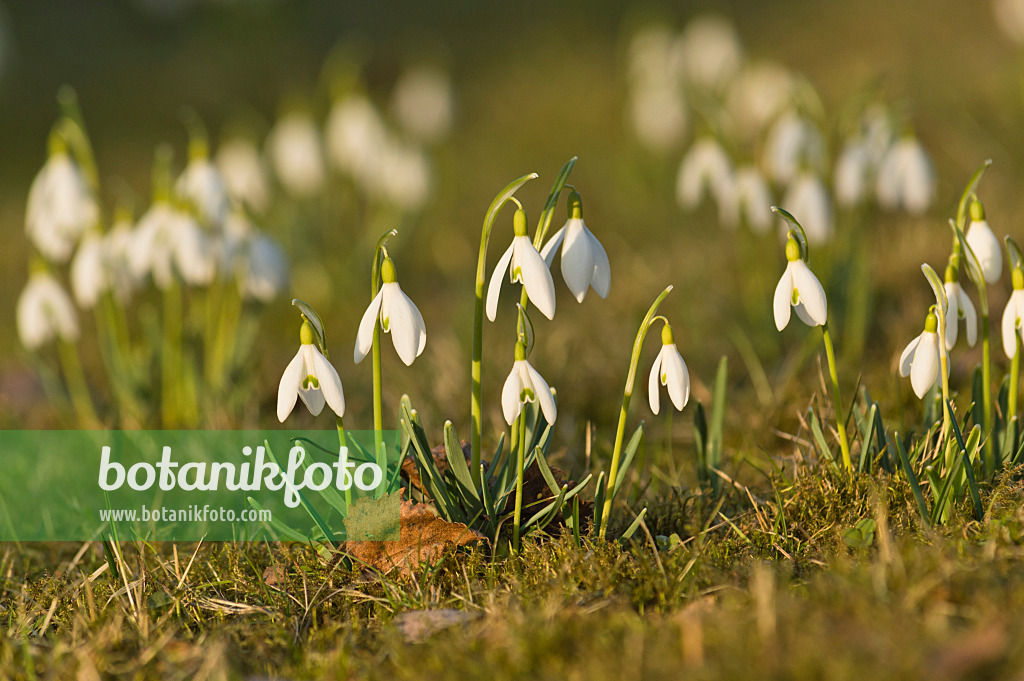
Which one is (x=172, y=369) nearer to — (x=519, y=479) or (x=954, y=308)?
(x=519, y=479)

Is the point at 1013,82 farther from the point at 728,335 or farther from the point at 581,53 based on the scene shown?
the point at 581,53

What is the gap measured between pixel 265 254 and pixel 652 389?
1.59 metres

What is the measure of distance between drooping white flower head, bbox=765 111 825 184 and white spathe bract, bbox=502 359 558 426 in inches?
64.2

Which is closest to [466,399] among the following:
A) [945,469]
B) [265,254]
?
[265,254]

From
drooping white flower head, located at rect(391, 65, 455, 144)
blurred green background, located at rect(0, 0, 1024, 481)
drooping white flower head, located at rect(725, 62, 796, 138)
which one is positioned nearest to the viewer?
blurred green background, located at rect(0, 0, 1024, 481)

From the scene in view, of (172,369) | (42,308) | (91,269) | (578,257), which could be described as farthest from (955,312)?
(42,308)

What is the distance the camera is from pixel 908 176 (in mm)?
2502

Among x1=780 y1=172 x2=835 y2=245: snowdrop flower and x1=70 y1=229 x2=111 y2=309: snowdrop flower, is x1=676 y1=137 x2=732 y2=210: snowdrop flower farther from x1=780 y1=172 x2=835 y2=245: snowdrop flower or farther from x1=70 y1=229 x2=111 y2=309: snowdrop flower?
x1=70 y1=229 x2=111 y2=309: snowdrop flower

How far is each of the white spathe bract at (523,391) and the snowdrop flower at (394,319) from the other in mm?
179

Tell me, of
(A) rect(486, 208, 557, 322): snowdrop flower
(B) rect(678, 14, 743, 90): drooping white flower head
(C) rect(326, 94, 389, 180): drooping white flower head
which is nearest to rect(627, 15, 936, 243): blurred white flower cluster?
(A) rect(486, 208, 557, 322): snowdrop flower

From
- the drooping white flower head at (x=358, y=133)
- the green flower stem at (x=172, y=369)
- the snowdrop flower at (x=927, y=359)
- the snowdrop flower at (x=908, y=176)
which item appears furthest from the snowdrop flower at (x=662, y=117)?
the snowdrop flower at (x=927, y=359)

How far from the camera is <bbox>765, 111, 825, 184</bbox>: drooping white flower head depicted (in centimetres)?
282

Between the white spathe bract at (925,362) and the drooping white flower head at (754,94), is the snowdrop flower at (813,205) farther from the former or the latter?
the drooping white flower head at (754,94)

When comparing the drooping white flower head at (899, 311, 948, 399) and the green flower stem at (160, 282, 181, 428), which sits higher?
the green flower stem at (160, 282, 181, 428)
